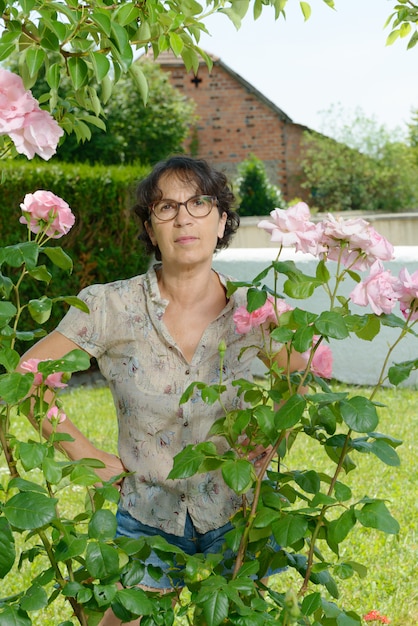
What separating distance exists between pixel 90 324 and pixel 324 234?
809mm

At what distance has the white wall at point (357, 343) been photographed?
6.80 metres

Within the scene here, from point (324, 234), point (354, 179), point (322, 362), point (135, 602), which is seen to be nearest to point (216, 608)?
point (135, 602)

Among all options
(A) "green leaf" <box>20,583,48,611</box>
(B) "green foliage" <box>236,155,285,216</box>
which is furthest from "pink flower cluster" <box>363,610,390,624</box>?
(B) "green foliage" <box>236,155,285,216</box>

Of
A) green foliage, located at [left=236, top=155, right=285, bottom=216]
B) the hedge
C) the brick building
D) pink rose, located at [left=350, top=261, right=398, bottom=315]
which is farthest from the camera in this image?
the brick building

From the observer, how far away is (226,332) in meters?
2.34

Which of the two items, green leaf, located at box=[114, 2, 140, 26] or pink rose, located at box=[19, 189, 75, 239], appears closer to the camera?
green leaf, located at box=[114, 2, 140, 26]

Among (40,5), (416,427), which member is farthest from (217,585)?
(416,427)

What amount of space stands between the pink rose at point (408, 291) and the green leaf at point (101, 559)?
0.72 meters

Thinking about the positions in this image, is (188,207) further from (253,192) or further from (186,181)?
(253,192)

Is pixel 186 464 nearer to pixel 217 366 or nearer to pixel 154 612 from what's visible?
pixel 154 612

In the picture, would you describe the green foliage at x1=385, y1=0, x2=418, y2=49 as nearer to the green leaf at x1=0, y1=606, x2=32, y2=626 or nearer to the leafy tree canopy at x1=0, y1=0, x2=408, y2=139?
the leafy tree canopy at x1=0, y1=0, x2=408, y2=139

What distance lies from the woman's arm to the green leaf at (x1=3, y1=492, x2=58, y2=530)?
2.47 feet

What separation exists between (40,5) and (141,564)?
106 centimetres

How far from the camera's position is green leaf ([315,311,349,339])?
5.40ft
